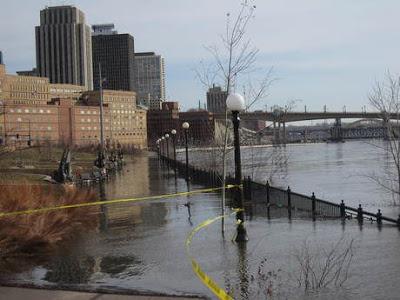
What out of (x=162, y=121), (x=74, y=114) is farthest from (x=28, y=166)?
(x=162, y=121)

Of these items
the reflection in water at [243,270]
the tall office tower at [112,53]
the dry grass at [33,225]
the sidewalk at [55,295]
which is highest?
the tall office tower at [112,53]

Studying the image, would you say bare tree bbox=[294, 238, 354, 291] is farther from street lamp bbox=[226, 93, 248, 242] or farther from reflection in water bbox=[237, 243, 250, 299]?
street lamp bbox=[226, 93, 248, 242]

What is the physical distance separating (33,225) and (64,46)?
166358 mm

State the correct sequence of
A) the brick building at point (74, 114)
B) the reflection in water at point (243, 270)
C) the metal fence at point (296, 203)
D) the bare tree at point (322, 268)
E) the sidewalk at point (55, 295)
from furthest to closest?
the brick building at point (74, 114) < the metal fence at point (296, 203) < the bare tree at point (322, 268) < the reflection in water at point (243, 270) < the sidewalk at point (55, 295)

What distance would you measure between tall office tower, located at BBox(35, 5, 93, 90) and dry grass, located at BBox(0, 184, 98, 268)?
Answer: 150 m

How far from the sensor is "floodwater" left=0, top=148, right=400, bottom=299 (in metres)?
7.67

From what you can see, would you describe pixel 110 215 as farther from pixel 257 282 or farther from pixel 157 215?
pixel 257 282

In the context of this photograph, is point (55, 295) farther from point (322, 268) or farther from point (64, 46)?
point (64, 46)

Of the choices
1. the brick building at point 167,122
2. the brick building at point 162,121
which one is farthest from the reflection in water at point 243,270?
the brick building at point 162,121

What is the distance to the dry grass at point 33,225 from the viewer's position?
31.4 ft

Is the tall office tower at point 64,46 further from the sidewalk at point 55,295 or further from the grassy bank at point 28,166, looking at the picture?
the sidewalk at point 55,295

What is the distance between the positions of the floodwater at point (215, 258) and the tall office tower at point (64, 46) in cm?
15046

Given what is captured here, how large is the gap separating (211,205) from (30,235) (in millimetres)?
8876

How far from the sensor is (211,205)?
18.2m
